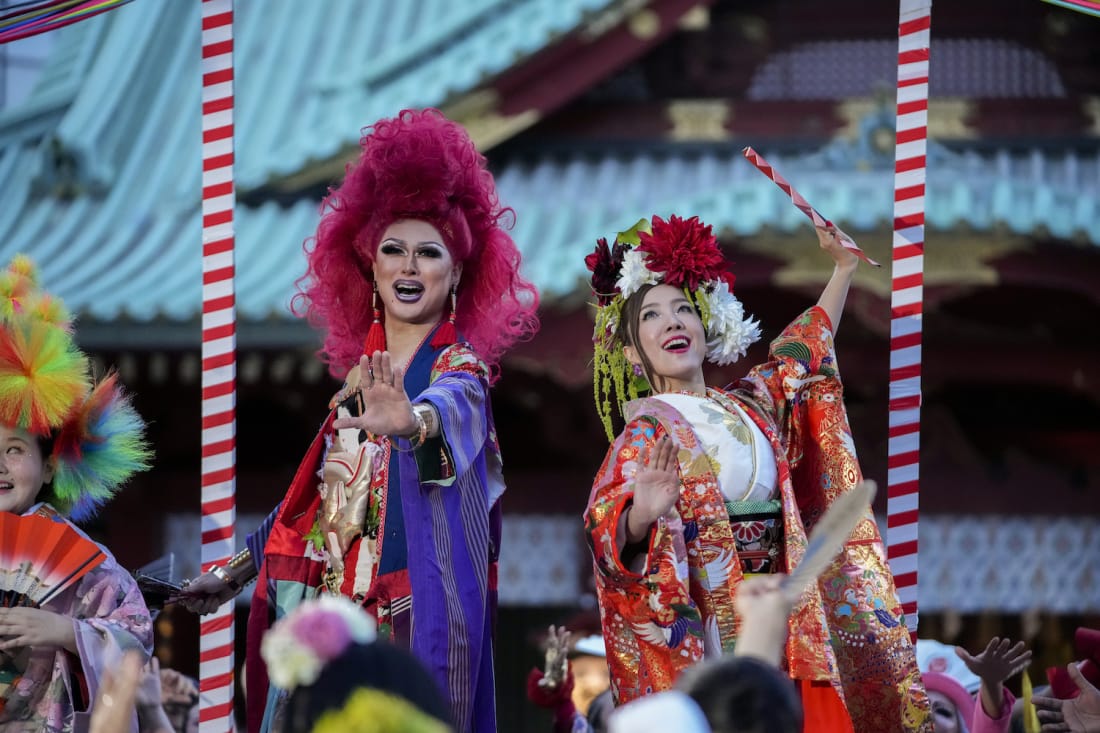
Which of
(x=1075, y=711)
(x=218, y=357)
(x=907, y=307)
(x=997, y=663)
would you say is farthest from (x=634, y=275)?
(x=1075, y=711)

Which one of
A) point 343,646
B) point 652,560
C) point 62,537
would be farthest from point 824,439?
point 343,646

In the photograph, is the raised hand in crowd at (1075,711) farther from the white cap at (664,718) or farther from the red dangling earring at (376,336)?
the white cap at (664,718)

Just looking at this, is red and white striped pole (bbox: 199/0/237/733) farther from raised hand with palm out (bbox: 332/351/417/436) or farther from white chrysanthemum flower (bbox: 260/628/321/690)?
white chrysanthemum flower (bbox: 260/628/321/690)

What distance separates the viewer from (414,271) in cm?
423

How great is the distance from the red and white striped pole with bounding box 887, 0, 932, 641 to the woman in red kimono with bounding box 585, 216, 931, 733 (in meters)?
0.12

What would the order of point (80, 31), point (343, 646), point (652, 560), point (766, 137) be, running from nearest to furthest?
point (343, 646) < point (652, 560) < point (766, 137) < point (80, 31)

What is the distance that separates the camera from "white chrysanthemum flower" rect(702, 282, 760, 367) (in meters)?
4.32

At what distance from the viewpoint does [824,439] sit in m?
4.41

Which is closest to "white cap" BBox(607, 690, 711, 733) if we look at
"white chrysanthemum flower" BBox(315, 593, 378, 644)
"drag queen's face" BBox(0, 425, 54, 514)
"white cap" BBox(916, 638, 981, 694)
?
"white chrysanthemum flower" BBox(315, 593, 378, 644)

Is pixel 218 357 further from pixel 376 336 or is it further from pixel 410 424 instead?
pixel 410 424

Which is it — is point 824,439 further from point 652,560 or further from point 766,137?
point 766,137

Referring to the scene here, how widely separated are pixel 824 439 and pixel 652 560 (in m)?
0.72

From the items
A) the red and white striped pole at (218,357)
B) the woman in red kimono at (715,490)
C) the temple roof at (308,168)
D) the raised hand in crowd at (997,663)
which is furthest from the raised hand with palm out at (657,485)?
the temple roof at (308,168)

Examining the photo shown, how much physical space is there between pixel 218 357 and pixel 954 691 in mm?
2661
